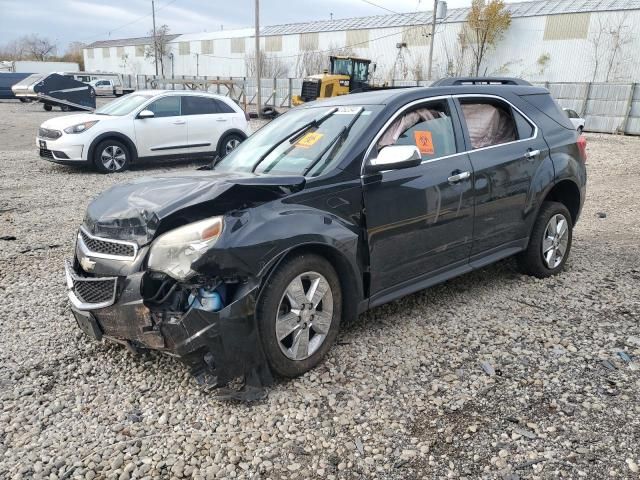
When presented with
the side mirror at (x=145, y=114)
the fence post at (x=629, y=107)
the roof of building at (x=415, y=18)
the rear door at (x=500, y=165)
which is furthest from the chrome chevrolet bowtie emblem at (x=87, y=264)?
the roof of building at (x=415, y=18)

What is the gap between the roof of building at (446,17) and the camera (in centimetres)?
3859

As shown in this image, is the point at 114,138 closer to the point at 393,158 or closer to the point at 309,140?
the point at 309,140

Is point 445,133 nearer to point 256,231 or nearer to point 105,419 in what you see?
point 256,231

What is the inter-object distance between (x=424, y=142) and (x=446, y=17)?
48.1m

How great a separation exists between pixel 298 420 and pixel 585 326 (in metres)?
2.43

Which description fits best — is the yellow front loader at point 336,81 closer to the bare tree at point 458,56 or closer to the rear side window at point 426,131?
the bare tree at point 458,56

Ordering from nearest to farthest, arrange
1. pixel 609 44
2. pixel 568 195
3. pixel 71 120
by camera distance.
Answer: pixel 568 195, pixel 71 120, pixel 609 44

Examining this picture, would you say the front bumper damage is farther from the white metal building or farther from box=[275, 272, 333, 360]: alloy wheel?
the white metal building

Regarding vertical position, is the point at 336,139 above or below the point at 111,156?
above

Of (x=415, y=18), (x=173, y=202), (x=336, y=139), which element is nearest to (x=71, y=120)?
(x=336, y=139)

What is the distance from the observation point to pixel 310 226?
3086 millimetres

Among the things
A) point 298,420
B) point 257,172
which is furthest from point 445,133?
point 298,420

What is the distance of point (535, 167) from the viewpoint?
15.0 feet

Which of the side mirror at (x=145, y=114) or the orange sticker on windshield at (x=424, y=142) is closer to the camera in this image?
the orange sticker on windshield at (x=424, y=142)
